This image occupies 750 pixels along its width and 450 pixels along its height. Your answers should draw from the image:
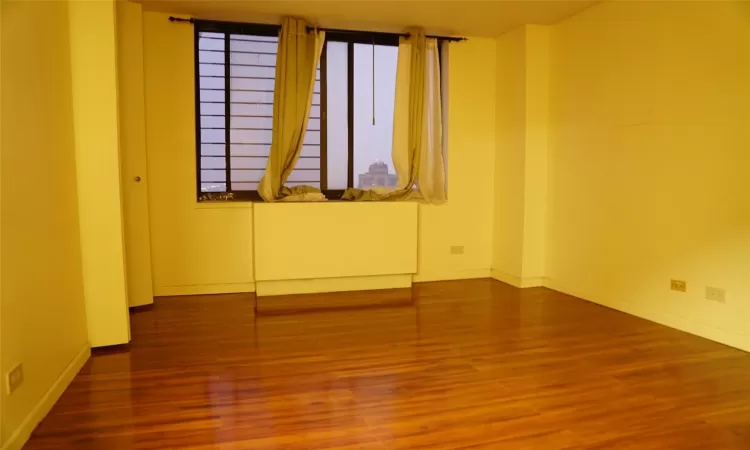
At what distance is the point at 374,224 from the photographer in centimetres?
521

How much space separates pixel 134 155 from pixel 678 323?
4.43m

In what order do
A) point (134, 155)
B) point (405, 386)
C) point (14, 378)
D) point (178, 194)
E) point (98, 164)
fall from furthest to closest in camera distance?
point (178, 194)
point (134, 155)
point (98, 164)
point (405, 386)
point (14, 378)

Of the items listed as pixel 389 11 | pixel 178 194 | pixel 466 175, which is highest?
pixel 389 11

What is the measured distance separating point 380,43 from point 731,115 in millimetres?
3250

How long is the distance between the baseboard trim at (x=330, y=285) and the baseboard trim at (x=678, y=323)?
166 centimetres

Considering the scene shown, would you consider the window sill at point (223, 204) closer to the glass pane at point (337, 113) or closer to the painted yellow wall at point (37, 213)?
the glass pane at point (337, 113)

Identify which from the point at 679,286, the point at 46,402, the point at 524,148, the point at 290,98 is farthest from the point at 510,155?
the point at 46,402

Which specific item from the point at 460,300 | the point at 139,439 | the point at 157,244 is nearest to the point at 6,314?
the point at 139,439

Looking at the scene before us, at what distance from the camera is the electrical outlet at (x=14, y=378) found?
2158 mm

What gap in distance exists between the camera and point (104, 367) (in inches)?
124

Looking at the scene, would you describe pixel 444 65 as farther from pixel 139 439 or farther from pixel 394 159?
pixel 139 439

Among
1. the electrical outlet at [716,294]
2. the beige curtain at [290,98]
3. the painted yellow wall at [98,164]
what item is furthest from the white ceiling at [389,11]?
the electrical outlet at [716,294]

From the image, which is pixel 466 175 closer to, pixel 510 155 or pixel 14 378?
pixel 510 155

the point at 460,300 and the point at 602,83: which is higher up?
the point at 602,83
